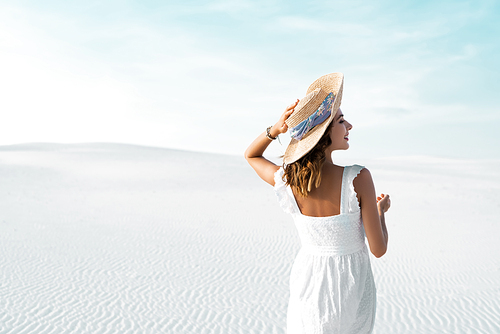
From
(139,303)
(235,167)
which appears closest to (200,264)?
(139,303)

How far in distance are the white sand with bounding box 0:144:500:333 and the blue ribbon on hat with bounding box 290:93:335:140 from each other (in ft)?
13.3

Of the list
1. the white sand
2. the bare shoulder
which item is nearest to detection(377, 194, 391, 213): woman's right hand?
the bare shoulder

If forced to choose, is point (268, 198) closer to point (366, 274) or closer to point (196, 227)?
point (196, 227)

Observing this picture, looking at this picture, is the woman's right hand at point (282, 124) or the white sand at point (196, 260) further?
the white sand at point (196, 260)

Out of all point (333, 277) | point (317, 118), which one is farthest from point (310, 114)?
point (333, 277)

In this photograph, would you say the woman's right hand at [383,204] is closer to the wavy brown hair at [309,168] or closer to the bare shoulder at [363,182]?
the bare shoulder at [363,182]

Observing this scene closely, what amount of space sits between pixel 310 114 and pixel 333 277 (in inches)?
32.5

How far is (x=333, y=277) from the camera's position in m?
2.12

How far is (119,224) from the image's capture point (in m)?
11.1

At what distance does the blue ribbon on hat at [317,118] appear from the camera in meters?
2.01

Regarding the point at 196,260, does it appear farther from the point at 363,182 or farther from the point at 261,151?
the point at 363,182

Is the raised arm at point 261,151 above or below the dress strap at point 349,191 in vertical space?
above

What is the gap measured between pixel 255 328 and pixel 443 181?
18.3m

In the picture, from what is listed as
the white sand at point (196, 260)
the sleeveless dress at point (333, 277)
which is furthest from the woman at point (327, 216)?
the white sand at point (196, 260)
